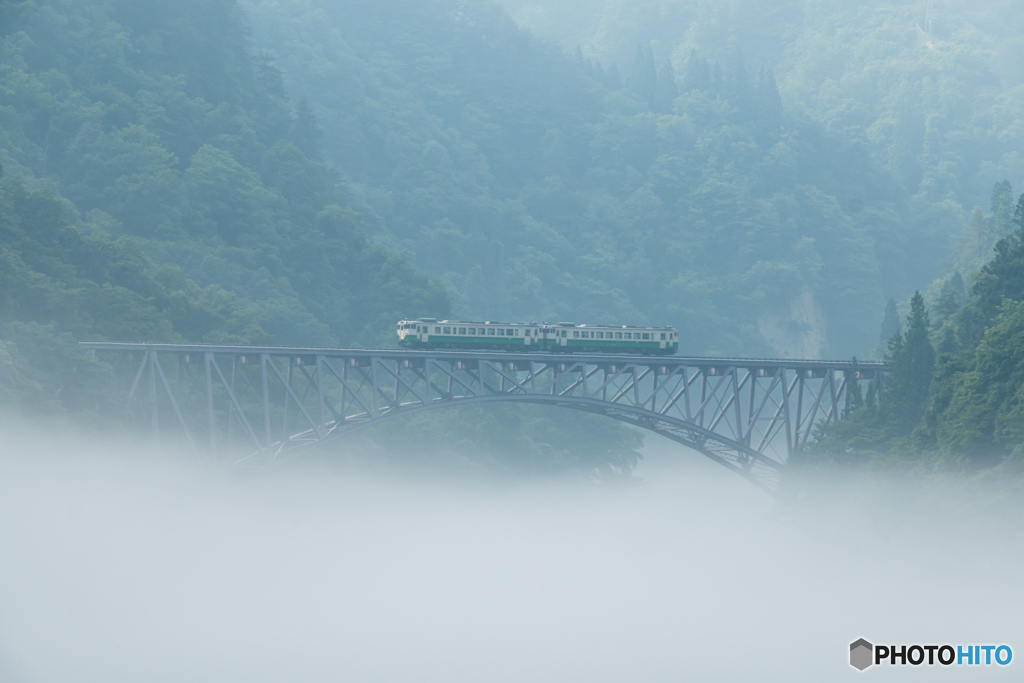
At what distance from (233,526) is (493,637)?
1732 cm

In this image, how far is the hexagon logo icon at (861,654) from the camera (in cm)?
6775

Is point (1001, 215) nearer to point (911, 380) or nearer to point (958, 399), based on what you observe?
point (911, 380)

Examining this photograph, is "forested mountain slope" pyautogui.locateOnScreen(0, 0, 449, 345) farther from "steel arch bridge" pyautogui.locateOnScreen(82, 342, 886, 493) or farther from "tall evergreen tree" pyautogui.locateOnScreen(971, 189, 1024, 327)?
"tall evergreen tree" pyautogui.locateOnScreen(971, 189, 1024, 327)

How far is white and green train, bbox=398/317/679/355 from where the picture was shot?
88062 mm

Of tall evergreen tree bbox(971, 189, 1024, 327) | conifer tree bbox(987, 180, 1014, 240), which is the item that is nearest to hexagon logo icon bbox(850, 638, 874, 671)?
tall evergreen tree bbox(971, 189, 1024, 327)

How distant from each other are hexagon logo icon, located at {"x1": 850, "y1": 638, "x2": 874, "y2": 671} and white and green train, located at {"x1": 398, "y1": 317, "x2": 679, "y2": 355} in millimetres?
25807

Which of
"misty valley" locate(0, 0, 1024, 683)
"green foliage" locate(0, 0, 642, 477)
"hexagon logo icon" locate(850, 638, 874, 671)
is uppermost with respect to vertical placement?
"green foliage" locate(0, 0, 642, 477)

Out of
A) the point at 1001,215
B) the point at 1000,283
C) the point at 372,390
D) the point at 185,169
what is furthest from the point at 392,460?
the point at 1001,215

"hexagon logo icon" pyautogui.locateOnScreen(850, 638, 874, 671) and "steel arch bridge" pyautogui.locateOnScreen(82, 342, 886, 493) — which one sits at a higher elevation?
"steel arch bridge" pyautogui.locateOnScreen(82, 342, 886, 493)

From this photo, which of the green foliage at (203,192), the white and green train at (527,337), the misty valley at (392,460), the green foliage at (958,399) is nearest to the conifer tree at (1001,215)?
the misty valley at (392,460)

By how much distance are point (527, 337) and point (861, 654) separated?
96.9 ft

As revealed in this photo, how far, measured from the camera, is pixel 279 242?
140000 mm

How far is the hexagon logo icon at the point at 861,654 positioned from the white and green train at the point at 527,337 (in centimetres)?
2581

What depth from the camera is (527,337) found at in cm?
8869
